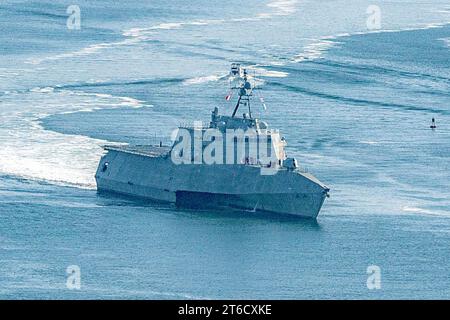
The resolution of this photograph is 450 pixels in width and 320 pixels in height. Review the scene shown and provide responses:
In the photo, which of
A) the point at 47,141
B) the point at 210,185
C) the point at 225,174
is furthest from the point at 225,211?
the point at 47,141

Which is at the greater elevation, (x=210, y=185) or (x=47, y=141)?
(x=210, y=185)

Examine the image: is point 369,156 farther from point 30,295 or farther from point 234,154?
point 30,295

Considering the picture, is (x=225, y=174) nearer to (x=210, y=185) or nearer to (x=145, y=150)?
(x=210, y=185)

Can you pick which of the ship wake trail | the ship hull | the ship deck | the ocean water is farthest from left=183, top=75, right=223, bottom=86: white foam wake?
the ship hull

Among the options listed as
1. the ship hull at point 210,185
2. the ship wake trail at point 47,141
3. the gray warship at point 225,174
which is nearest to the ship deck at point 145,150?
the gray warship at point 225,174

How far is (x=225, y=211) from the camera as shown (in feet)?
346

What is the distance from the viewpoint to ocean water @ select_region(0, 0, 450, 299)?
3403 inches

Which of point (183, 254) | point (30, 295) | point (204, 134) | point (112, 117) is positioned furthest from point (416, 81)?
point (30, 295)

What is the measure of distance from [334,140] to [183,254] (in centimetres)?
4177

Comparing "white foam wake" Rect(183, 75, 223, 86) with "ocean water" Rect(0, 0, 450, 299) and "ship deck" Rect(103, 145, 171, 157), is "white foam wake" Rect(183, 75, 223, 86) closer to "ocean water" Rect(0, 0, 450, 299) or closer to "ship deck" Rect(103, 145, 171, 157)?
"ocean water" Rect(0, 0, 450, 299)

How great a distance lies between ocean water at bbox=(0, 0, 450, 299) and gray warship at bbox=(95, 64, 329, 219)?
1.47 m

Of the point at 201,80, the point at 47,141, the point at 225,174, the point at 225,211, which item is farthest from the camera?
the point at 201,80

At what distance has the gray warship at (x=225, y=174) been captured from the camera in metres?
103

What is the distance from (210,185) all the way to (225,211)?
2268 millimetres
